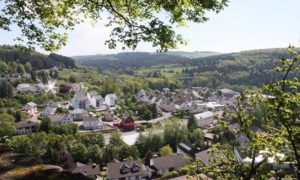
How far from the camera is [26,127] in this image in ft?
214

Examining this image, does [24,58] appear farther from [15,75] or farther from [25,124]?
[25,124]

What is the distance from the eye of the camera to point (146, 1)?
8328 millimetres

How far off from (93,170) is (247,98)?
115 feet

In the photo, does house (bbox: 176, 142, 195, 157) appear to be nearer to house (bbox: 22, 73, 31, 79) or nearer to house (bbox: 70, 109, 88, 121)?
house (bbox: 70, 109, 88, 121)

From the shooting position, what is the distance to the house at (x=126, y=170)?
41.0 m

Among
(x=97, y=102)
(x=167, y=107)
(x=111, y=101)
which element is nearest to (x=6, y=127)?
(x=97, y=102)

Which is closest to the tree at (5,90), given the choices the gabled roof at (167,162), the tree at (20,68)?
the tree at (20,68)

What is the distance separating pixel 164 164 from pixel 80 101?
52.6 m

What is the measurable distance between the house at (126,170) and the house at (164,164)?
2328 millimetres

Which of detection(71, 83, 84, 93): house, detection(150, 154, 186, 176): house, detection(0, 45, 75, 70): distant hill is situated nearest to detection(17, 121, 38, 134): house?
detection(150, 154, 186, 176): house

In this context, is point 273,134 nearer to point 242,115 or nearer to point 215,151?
point 242,115

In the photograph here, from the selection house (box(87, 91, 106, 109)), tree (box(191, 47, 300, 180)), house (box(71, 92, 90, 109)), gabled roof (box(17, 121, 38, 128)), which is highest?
tree (box(191, 47, 300, 180))

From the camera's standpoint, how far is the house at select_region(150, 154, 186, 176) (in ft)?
143

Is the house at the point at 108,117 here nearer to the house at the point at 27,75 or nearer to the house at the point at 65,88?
the house at the point at 65,88
